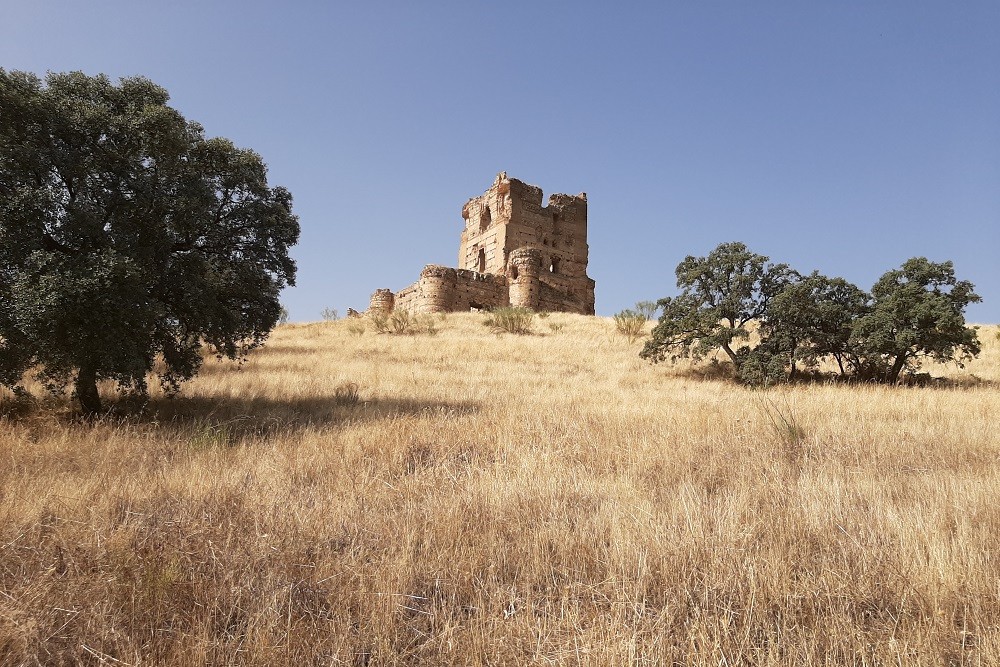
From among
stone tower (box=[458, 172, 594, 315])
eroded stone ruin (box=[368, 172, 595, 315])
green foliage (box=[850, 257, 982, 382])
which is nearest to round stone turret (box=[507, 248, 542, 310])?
eroded stone ruin (box=[368, 172, 595, 315])

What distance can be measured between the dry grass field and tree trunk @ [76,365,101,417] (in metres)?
0.89

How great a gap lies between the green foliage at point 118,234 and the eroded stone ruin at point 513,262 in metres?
22.4

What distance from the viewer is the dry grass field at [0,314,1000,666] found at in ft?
6.41

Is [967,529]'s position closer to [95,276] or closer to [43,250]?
[95,276]

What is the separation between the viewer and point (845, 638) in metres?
1.92

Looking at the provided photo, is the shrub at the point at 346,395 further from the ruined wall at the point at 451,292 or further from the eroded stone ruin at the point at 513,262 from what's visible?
the eroded stone ruin at the point at 513,262

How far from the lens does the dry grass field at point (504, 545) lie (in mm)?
1953

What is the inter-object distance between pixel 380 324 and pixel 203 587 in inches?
907

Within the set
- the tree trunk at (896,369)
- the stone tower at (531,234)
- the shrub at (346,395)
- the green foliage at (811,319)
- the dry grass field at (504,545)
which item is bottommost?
the dry grass field at (504,545)

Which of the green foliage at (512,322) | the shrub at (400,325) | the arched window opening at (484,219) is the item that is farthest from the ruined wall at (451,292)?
the arched window opening at (484,219)

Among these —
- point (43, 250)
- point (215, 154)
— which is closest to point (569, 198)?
point (215, 154)

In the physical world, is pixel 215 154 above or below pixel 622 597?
above

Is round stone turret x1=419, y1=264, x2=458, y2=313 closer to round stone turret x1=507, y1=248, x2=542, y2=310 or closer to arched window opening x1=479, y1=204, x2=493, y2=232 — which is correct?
round stone turret x1=507, y1=248, x2=542, y2=310

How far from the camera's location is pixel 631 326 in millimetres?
21828
